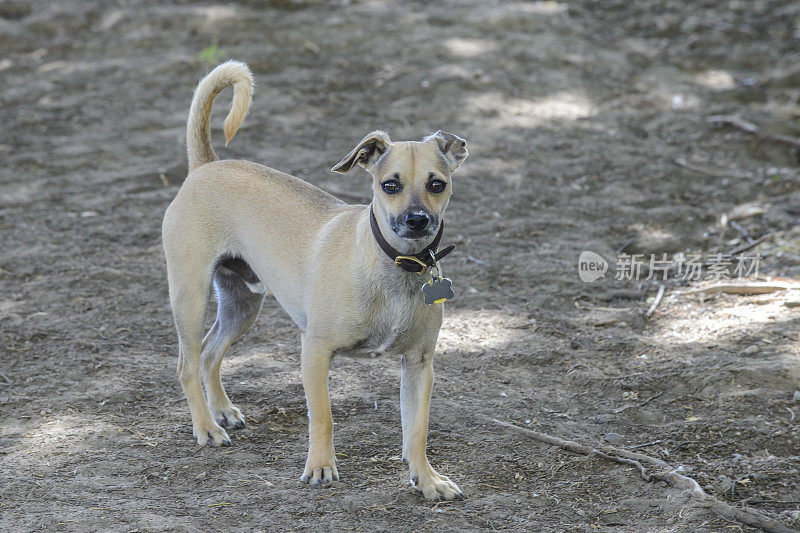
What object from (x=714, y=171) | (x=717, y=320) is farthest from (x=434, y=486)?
(x=714, y=171)

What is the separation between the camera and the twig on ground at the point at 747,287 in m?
5.57

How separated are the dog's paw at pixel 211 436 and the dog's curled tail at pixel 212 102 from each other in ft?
4.76

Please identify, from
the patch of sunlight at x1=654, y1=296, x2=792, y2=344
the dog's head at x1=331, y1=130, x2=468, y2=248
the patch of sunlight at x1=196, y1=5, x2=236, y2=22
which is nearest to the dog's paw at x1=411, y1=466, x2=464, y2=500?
the dog's head at x1=331, y1=130, x2=468, y2=248

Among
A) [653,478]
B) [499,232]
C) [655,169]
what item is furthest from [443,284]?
[655,169]

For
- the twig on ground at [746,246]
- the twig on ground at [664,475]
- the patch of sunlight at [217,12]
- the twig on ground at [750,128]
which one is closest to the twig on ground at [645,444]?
the twig on ground at [664,475]

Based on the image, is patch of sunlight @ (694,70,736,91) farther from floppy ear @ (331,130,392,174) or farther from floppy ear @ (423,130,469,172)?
floppy ear @ (331,130,392,174)

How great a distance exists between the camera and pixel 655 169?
8.03m

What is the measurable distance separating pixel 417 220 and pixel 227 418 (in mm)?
1776

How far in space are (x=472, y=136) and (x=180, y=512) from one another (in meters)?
6.14

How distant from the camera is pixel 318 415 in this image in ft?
12.0

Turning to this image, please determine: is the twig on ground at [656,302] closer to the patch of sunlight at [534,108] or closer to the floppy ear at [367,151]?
the floppy ear at [367,151]

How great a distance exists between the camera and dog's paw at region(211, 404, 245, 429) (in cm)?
434

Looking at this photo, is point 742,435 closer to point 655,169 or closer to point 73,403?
point 73,403

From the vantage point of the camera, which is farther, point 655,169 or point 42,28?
point 42,28
